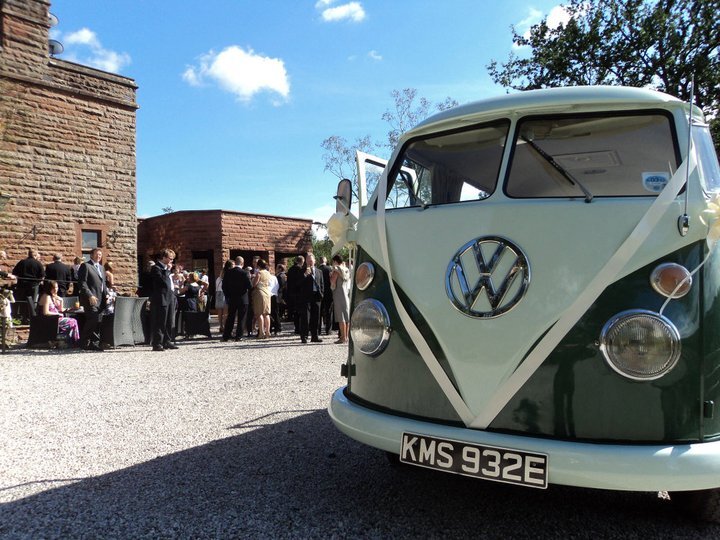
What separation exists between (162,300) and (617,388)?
27.5ft

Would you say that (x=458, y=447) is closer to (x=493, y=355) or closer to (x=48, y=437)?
(x=493, y=355)

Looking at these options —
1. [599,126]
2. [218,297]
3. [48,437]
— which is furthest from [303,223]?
[599,126]

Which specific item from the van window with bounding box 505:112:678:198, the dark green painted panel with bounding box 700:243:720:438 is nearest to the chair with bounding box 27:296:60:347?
the van window with bounding box 505:112:678:198

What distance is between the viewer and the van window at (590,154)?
270cm

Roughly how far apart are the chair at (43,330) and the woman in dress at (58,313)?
97mm

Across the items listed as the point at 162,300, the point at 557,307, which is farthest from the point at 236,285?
the point at 557,307

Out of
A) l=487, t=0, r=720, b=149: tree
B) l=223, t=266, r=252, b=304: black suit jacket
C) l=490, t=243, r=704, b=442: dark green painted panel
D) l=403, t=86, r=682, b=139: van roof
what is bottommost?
l=490, t=243, r=704, b=442: dark green painted panel

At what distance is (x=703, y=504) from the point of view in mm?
2480

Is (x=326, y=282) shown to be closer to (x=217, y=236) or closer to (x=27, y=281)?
(x=27, y=281)

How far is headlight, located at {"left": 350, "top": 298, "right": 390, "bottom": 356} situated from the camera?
281cm

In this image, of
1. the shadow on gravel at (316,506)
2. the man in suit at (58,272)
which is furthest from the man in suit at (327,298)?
the shadow on gravel at (316,506)

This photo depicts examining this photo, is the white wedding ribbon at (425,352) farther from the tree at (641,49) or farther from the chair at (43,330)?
the tree at (641,49)

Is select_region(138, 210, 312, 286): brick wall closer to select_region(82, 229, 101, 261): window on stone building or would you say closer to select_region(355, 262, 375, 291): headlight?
select_region(82, 229, 101, 261): window on stone building

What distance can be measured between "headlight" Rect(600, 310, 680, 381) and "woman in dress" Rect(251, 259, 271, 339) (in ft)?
31.6
